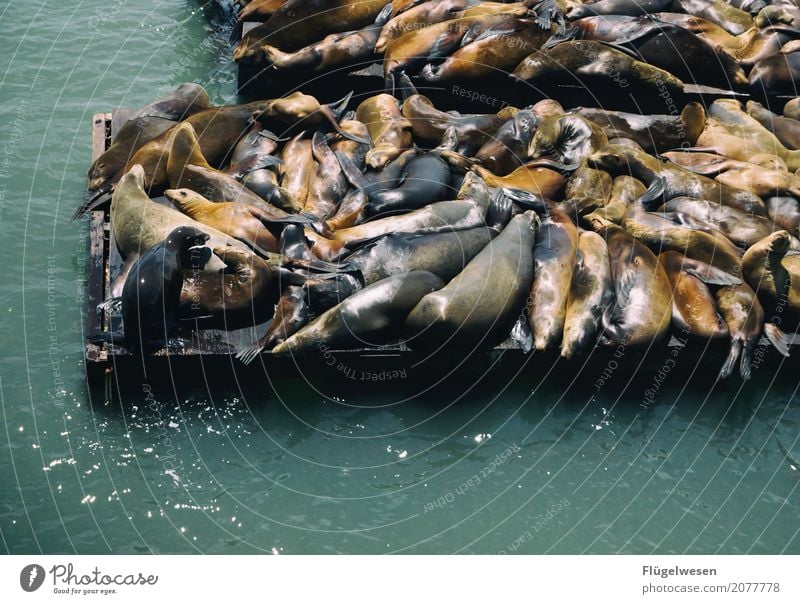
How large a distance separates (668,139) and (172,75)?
19.9 ft

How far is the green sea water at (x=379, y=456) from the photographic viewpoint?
7691mm

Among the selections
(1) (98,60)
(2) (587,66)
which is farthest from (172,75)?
(2) (587,66)

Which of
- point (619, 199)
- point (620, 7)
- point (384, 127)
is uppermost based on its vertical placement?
point (620, 7)

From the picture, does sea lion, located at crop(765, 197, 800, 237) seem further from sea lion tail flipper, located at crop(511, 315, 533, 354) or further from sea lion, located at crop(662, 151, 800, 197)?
sea lion tail flipper, located at crop(511, 315, 533, 354)

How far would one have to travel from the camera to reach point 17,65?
1230 centimetres

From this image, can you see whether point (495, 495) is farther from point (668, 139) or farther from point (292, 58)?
point (292, 58)

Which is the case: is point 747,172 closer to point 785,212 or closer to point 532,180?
point 785,212

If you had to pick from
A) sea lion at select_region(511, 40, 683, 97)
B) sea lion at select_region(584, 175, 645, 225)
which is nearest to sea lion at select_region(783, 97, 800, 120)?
sea lion at select_region(511, 40, 683, 97)

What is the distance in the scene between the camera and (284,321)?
8516 mm

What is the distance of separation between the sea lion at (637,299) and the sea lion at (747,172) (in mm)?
1738

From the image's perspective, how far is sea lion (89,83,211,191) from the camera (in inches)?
396
